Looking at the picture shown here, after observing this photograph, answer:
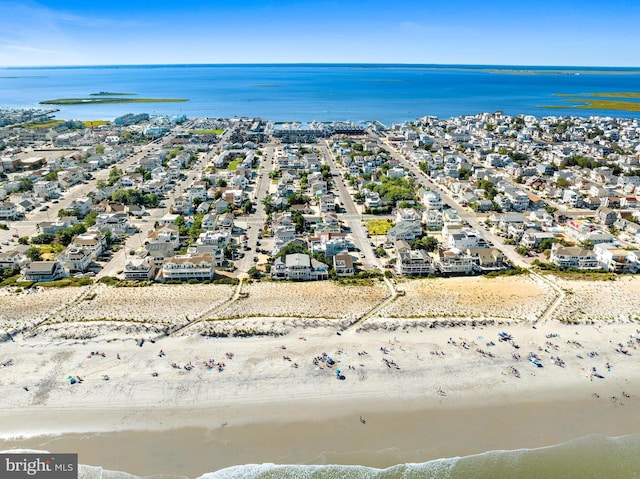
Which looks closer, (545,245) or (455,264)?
(455,264)

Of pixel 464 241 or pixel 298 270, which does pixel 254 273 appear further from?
pixel 464 241

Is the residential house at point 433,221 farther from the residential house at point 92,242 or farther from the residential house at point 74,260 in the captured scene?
the residential house at point 74,260

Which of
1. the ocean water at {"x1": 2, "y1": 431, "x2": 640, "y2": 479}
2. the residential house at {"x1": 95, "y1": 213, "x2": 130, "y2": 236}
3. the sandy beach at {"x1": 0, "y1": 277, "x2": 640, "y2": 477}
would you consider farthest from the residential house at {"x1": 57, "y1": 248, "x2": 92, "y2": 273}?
the ocean water at {"x1": 2, "y1": 431, "x2": 640, "y2": 479}

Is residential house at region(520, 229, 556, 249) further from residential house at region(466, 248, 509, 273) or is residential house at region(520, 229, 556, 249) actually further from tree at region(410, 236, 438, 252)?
tree at region(410, 236, 438, 252)

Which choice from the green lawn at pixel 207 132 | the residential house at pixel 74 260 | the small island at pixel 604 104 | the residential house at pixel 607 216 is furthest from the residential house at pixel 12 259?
the small island at pixel 604 104

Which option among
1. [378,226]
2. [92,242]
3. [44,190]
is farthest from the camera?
[44,190]

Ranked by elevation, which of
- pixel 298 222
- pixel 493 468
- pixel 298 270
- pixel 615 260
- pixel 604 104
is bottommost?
pixel 493 468

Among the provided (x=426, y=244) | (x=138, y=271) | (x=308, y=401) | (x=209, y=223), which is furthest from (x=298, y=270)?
(x=209, y=223)
